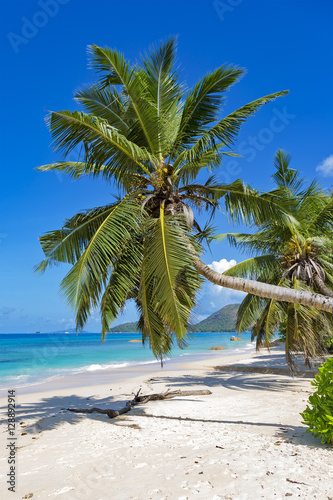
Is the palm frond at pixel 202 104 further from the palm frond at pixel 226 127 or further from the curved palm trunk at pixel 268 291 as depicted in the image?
the curved palm trunk at pixel 268 291

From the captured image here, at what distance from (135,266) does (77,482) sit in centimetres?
345

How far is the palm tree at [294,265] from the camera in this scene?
10328 mm

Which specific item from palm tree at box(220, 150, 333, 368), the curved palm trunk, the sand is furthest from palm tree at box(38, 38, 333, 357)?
palm tree at box(220, 150, 333, 368)

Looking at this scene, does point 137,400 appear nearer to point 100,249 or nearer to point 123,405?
point 123,405

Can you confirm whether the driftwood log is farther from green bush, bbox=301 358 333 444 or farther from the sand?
green bush, bbox=301 358 333 444

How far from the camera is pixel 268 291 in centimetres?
607

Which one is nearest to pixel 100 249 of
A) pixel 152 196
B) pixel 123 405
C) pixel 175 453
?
pixel 152 196

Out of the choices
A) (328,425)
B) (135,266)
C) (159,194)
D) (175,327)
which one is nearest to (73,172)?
(159,194)

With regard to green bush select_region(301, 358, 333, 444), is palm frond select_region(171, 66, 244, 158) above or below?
above

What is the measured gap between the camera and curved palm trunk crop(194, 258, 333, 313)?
570 cm

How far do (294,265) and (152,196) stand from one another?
6105 millimetres

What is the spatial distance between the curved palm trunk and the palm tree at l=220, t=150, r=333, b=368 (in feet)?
11.6

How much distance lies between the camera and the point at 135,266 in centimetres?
675

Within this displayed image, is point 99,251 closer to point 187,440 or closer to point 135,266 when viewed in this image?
point 135,266
